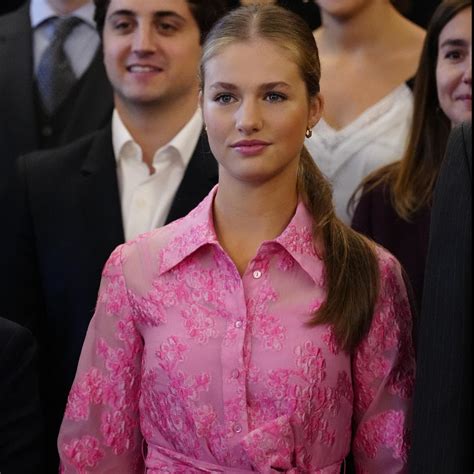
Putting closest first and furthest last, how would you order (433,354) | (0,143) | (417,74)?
1. (433,354)
2. (417,74)
3. (0,143)

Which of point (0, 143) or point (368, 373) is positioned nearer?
point (368, 373)

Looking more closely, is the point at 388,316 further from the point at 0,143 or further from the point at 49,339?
the point at 0,143

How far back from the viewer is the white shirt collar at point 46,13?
2.62 metres

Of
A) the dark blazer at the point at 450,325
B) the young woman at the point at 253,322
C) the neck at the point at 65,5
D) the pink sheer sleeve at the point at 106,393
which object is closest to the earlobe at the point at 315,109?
the young woman at the point at 253,322

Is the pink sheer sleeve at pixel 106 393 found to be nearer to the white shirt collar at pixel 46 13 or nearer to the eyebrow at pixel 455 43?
the eyebrow at pixel 455 43

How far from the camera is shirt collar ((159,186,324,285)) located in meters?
1.68

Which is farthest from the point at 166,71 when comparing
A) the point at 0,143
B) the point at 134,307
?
the point at 134,307

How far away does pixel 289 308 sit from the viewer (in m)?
1.66

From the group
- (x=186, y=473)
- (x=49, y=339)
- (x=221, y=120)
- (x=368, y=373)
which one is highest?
(x=221, y=120)

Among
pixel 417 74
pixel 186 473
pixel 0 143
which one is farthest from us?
pixel 0 143

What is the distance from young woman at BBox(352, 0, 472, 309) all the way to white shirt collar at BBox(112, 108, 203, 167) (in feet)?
0.98

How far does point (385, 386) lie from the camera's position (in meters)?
1.69

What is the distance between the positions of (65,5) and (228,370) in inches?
48.8

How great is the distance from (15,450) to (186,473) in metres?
0.25
